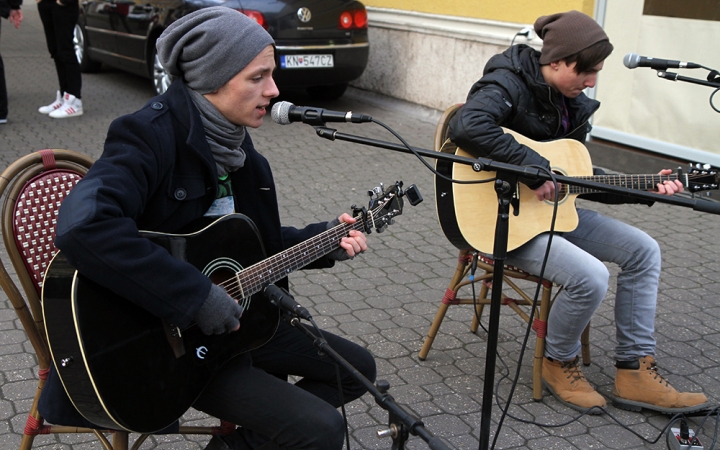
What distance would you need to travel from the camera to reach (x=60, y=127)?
8.01m

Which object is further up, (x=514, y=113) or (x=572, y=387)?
(x=514, y=113)

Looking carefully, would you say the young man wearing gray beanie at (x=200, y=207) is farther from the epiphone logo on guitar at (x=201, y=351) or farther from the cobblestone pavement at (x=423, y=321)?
the cobblestone pavement at (x=423, y=321)

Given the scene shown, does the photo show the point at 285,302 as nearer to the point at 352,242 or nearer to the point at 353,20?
the point at 352,242

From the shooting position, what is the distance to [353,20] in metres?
8.70

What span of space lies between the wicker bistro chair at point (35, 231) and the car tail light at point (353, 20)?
253 inches

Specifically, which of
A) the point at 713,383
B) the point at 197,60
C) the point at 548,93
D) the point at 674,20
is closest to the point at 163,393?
the point at 197,60

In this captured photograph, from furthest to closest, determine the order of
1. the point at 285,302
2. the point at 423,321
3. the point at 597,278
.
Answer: the point at 423,321
the point at 597,278
the point at 285,302

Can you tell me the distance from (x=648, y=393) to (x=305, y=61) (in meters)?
5.90

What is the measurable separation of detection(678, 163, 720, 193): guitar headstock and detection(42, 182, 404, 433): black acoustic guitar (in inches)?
67.2

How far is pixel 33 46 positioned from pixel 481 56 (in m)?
8.79

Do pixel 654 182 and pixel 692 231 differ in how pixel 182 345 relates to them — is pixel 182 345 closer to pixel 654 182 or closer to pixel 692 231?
pixel 654 182

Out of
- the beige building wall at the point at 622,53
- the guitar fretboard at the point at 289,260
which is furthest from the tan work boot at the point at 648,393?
the beige building wall at the point at 622,53

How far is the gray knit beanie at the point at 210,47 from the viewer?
234 cm

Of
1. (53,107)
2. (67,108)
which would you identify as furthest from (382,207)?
(53,107)
